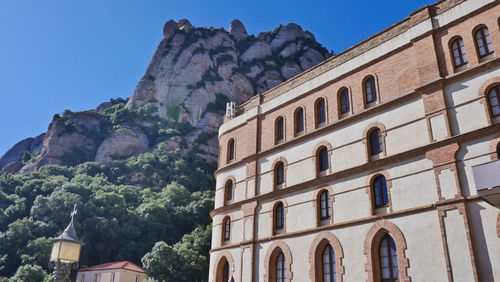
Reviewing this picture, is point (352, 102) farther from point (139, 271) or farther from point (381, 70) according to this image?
point (139, 271)

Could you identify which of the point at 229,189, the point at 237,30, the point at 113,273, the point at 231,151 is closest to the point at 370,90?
the point at 231,151

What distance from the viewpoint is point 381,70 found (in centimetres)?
2131

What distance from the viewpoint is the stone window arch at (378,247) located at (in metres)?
17.1

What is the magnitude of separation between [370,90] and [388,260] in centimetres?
852

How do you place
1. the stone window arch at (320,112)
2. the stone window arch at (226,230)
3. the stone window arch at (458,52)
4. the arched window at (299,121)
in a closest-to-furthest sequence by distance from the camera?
the stone window arch at (458,52), the stone window arch at (320,112), the arched window at (299,121), the stone window arch at (226,230)

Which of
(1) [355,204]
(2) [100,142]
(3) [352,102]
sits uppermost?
(2) [100,142]

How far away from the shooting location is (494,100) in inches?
664

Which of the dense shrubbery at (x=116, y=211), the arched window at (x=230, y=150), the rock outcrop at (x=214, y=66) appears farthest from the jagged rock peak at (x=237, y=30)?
the arched window at (x=230, y=150)

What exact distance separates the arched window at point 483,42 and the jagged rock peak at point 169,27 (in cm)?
10032

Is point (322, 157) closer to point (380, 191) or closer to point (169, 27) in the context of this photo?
point (380, 191)

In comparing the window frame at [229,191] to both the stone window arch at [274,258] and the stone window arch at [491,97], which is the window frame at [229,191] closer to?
the stone window arch at [274,258]

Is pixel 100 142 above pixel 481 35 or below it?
above

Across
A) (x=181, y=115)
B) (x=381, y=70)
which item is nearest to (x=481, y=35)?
(x=381, y=70)

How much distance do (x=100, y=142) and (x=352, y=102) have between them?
8138 cm
